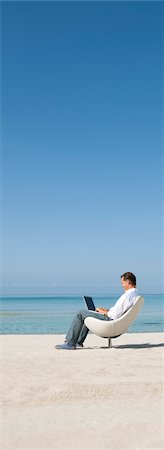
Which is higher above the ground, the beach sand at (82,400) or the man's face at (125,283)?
the man's face at (125,283)

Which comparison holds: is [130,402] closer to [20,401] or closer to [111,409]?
[111,409]

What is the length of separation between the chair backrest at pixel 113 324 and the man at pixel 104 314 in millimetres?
99

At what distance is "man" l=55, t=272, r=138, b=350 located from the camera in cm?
754

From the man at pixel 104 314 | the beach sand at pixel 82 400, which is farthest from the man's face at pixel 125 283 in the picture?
the beach sand at pixel 82 400

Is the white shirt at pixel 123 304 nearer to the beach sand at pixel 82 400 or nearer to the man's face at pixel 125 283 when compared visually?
the man's face at pixel 125 283

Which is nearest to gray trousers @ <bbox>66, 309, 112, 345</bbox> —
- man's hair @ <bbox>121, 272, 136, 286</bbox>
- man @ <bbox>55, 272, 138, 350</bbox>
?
man @ <bbox>55, 272, 138, 350</bbox>

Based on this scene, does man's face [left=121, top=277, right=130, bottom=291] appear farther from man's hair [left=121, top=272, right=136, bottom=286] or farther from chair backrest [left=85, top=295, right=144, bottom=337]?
chair backrest [left=85, top=295, right=144, bottom=337]

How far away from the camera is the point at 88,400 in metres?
4.22

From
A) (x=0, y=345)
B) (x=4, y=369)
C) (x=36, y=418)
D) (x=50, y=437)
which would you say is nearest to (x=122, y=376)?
(x=4, y=369)

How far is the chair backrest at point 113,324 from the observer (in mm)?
7395

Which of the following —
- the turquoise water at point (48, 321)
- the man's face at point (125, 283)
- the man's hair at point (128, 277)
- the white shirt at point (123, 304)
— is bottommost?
the turquoise water at point (48, 321)

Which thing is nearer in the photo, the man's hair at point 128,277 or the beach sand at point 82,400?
the beach sand at point 82,400

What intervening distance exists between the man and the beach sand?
41 cm

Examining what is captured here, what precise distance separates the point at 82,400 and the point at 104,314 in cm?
338
